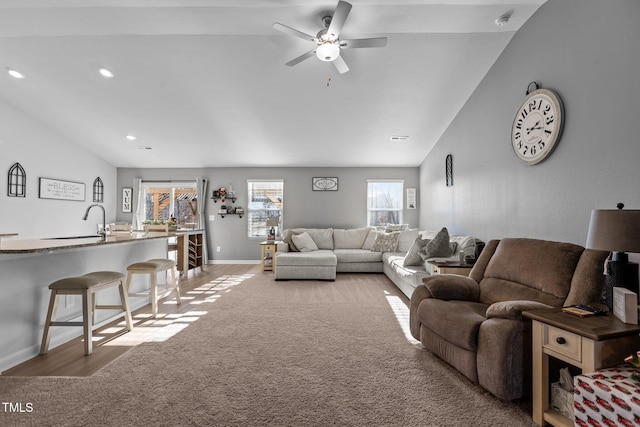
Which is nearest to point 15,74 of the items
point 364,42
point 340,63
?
point 340,63

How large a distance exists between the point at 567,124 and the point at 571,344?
6.13 feet

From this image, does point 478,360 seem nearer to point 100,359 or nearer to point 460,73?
point 100,359

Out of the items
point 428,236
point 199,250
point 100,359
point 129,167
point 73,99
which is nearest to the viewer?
point 100,359

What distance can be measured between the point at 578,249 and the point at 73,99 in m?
6.56

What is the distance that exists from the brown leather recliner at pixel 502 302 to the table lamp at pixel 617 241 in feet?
0.59

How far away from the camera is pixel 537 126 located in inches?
110

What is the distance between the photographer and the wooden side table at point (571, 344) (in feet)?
4.58

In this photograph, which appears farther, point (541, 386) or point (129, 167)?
point (129, 167)

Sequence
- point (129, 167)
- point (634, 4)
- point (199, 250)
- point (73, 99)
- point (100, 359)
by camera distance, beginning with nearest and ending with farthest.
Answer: point (634, 4), point (100, 359), point (73, 99), point (199, 250), point (129, 167)

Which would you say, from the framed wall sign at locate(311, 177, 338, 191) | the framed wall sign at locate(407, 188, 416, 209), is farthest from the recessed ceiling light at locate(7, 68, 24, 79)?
the framed wall sign at locate(407, 188, 416, 209)

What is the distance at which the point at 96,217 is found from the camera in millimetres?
6719

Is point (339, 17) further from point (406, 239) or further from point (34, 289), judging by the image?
point (406, 239)

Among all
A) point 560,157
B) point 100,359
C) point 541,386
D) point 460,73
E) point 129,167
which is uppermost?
point 460,73

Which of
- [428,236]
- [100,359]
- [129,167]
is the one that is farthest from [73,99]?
[428,236]
